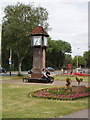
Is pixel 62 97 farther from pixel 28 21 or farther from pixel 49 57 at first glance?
pixel 49 57

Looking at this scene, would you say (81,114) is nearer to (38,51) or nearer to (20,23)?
(38,51)

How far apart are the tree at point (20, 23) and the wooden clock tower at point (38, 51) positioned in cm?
752

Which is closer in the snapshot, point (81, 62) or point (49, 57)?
point (49, 57)

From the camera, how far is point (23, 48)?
110 feet

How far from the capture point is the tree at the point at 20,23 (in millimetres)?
31250

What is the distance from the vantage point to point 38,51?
929 inches

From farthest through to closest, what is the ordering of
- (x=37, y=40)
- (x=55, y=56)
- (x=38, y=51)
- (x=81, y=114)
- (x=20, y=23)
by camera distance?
(x=55, y=56), (x=20, y=23), (x=37, y=40), (x=38, y=51), (x=81, y=114)

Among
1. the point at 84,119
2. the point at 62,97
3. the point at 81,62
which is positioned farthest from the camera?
the point at 81,62

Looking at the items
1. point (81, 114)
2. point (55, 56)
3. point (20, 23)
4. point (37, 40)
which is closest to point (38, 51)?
point (37, 40)

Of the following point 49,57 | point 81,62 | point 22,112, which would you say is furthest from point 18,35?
point 81,62

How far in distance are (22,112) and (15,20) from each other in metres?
24.5

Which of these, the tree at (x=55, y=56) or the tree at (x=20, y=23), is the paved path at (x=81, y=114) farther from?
the tree at (x=55, y=56)

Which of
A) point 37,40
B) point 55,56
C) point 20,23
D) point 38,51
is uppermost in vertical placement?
point 20,23

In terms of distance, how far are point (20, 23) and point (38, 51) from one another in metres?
9.27
